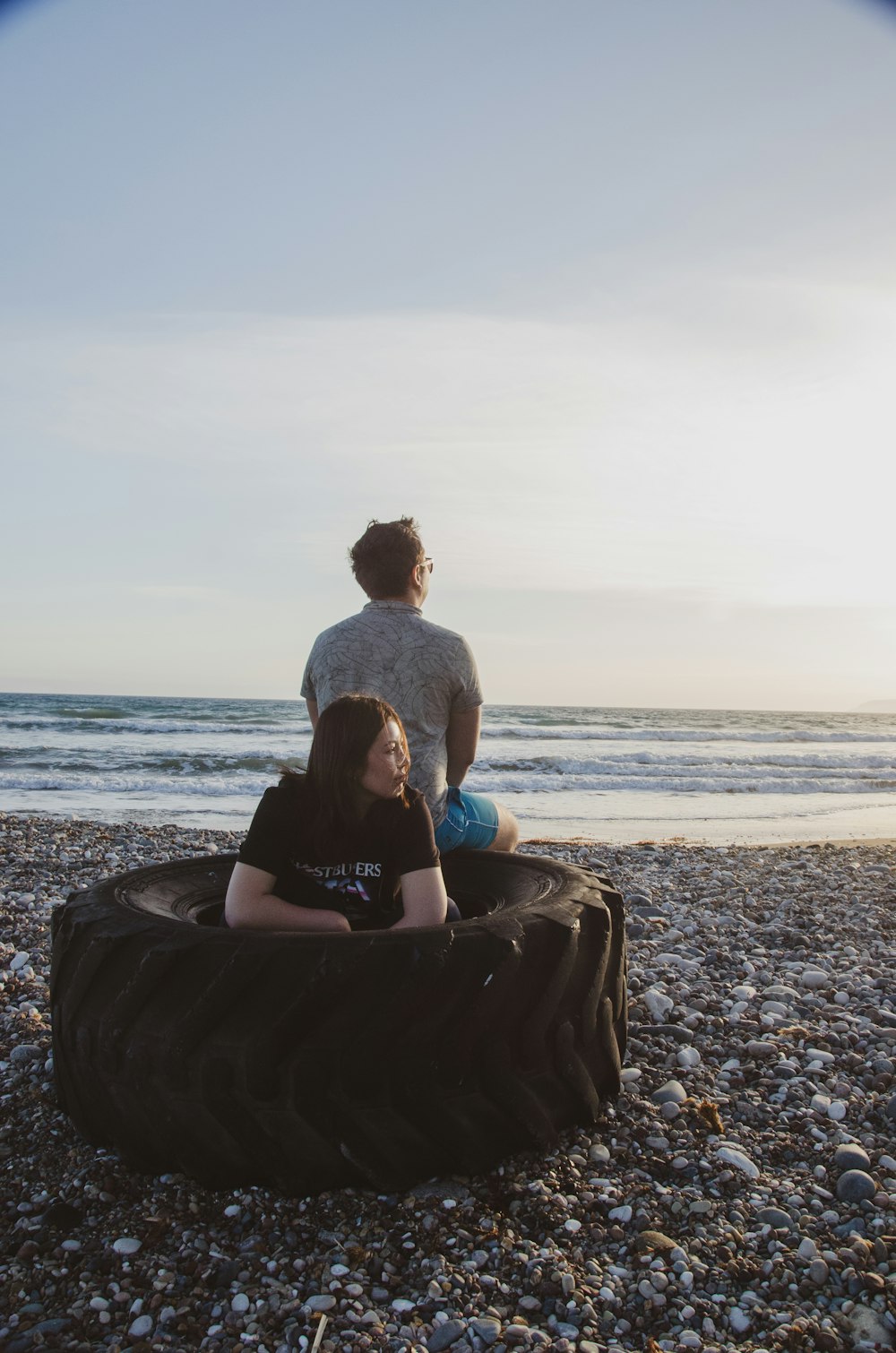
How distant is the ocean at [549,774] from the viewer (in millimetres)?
12617

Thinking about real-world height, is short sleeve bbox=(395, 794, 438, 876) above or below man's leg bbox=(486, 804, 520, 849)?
above

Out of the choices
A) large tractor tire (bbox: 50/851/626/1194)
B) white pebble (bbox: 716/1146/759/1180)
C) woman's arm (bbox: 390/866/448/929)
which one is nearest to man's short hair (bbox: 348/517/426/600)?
woman's arm (bbox: 390/866/448/929)

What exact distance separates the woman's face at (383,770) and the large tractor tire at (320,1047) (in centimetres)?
54

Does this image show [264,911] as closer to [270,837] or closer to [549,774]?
[270,837]

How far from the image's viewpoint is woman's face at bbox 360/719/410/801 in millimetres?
2979

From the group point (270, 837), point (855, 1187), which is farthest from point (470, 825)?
point (855, 1187)

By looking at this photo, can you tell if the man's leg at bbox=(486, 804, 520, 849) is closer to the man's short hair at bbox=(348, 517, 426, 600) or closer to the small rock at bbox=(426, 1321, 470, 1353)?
the man's short hair at bbox=(348, 517, 426, 600)

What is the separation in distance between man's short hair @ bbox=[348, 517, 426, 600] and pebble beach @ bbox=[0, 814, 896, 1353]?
7.09ft

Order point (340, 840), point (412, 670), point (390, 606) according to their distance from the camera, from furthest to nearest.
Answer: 1. point (390, 606)
2. point (412, 670)
3. point (340, 840)

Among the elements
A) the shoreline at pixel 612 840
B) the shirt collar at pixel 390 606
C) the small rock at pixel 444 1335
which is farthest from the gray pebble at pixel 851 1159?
the shoreline at pixel 612 840

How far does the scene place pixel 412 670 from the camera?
3852mm

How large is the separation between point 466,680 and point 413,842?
1119mm

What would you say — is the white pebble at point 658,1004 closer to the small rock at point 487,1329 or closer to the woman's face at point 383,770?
the woman's face at point 383,770

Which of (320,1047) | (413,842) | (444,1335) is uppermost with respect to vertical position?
(413,842)
